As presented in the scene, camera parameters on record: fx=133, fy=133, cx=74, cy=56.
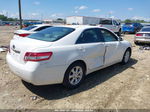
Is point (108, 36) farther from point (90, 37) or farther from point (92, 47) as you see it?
point (92, 47)

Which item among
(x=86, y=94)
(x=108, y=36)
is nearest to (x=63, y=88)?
(x=86, y=94)

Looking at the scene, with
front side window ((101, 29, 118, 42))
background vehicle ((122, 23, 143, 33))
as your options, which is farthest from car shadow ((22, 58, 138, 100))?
background vehicle ((122, 23, 143, 33))

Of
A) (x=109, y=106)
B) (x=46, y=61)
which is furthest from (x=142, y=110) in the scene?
(x=46, y=61)

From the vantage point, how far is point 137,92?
11.1ft

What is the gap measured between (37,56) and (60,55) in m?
0.49

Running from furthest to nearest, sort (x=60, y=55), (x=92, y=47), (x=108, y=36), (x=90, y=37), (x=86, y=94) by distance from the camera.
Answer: (x=108, y=36)
(x=90, y=37)
(x=92, y=47)
(x=86, y=94)
(x=60, y=55)

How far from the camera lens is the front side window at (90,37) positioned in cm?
348

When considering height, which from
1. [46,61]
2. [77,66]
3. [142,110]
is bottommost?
[142,110]

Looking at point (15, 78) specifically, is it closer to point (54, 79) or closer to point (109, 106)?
point (54, 79)

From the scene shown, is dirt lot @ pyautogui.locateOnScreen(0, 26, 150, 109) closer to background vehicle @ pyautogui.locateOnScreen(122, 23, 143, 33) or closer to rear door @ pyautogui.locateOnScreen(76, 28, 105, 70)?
rear door @ pyautogui.locateOnScreen(76, 28, 105, 70)

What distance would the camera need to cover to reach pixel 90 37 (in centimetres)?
375

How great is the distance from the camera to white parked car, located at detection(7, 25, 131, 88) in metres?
2.71

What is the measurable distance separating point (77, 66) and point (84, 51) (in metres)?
0.42

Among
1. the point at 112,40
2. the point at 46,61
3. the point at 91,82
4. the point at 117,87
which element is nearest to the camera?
the point at 46,61
